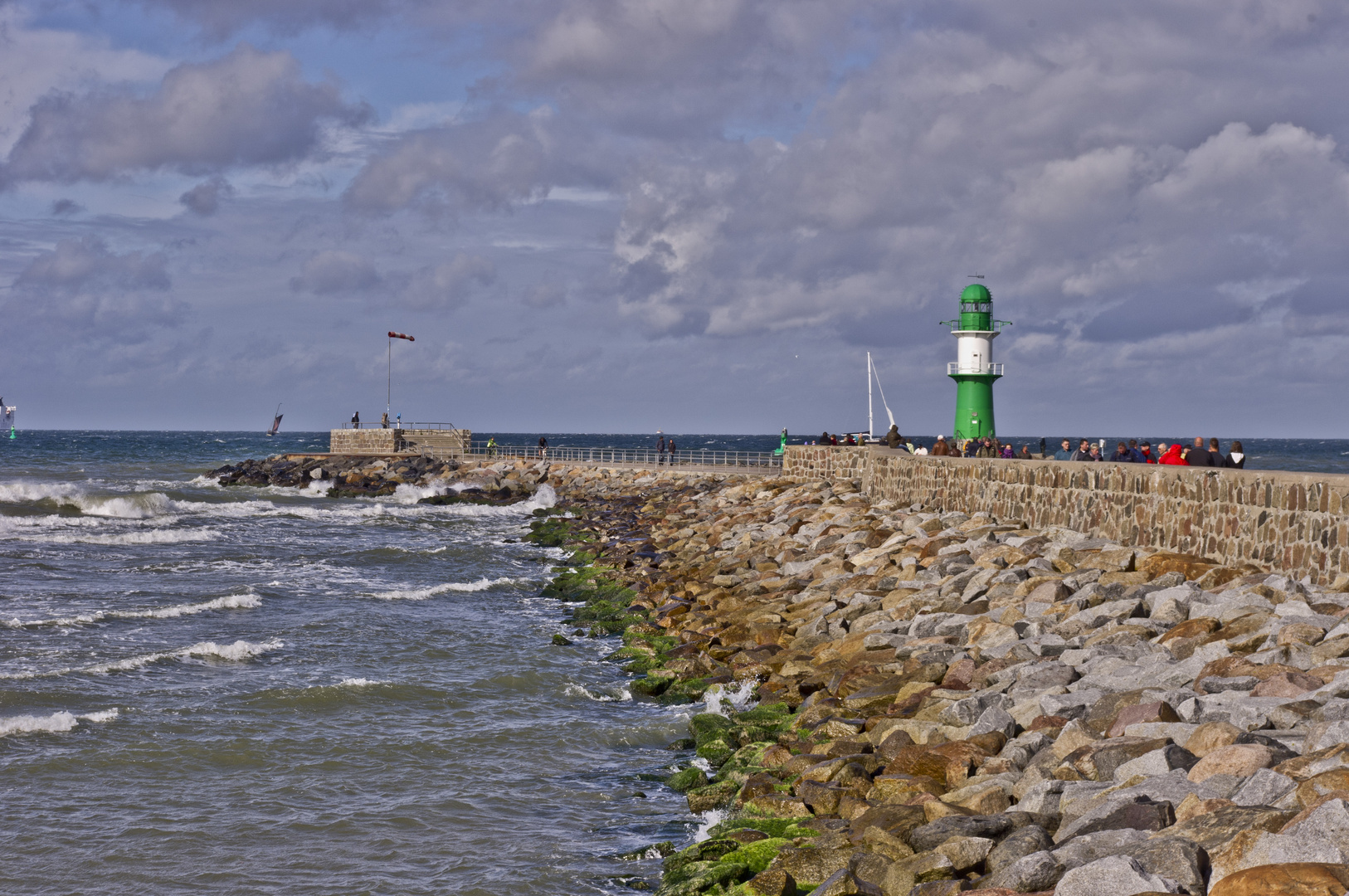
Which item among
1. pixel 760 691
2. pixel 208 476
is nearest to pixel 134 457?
pixel 208 476

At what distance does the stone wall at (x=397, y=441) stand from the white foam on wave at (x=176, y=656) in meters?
43.7

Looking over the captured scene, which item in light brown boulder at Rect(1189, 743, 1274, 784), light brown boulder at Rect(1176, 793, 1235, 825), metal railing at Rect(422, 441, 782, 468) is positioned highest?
metal railing at Rect(422, 441, 782, 468)

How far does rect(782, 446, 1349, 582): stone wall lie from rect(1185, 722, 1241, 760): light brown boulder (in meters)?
4.09

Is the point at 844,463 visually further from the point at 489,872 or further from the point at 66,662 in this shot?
the point at 489,872

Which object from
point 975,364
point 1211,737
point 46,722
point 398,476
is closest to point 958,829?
point 1211,737

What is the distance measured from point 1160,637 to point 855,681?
267 centimetres

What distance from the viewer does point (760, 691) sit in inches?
440

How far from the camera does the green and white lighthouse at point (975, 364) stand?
30484 mm

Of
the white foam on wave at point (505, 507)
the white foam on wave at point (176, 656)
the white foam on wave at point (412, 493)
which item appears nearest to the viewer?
the white foam on wave at point (176, 656)

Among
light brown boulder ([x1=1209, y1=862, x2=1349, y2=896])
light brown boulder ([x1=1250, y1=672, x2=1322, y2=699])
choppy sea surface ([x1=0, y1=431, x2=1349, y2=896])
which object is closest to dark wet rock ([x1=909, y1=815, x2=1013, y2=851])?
light brown boulder ([x1=1209, y1=862, x2=1349, y2=896])

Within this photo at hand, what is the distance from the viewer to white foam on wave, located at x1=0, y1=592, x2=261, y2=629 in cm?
1614

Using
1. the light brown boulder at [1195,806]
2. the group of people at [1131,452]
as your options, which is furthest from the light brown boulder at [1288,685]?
the group of people at [1131,452]

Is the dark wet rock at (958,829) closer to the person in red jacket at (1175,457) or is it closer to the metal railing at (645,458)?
the person in red jacket at (1175,457)

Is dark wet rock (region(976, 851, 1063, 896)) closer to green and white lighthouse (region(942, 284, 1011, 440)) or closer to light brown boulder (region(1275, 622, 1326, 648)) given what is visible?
light brown boulder (region(1275, 622, 1326, 648))
